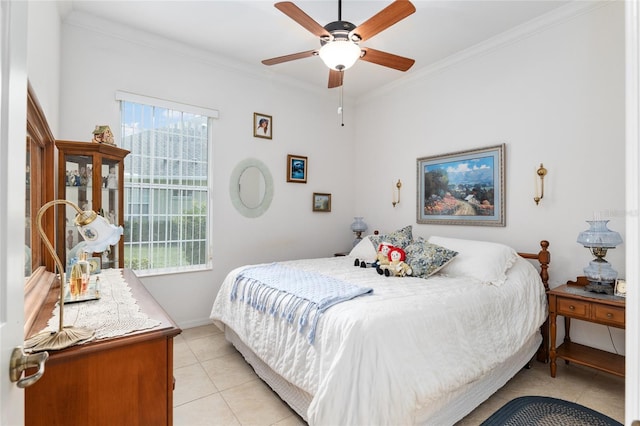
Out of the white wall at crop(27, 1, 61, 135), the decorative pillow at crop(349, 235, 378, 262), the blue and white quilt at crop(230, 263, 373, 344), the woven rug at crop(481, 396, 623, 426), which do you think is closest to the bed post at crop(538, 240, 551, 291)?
the woven rug at crop(481, 396, 623, 426)

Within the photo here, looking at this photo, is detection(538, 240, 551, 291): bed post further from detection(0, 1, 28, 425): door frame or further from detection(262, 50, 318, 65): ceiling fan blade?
detection(0, 1, 28, 425): door frame

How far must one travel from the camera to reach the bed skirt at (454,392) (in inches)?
70.7

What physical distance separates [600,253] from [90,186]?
385 cm

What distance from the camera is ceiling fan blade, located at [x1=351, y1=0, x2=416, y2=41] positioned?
1911mm

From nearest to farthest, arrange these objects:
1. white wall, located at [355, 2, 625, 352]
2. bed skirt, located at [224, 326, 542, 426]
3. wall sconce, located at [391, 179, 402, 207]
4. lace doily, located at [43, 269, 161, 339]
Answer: lace doily, located at [43, 269, 161, 339] → bed skirt, located at [224, 326, 542, 426] → white wall, located at [355, 2, 625, 352] → wall sconce, located at [391, 179, 402, 207]

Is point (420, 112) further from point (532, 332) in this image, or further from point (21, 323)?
point (21, 323)

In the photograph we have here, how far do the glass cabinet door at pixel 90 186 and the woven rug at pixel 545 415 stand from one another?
9.63 ft

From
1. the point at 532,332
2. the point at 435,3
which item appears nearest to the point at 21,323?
the point at 532,332

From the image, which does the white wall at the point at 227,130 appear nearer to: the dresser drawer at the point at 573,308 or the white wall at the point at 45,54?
the white wall at the point at 45,54

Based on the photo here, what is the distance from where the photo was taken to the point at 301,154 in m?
4.40

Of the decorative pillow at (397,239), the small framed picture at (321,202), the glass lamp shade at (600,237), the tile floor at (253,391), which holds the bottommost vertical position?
the tile floor at (253,391)

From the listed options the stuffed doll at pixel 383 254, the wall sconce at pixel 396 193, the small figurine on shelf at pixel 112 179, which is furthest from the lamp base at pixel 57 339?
the wall sconce at pixel 396 193

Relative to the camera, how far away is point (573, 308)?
2.38 m

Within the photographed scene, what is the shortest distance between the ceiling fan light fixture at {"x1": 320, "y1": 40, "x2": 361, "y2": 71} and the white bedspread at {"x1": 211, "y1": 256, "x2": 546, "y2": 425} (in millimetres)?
1651
